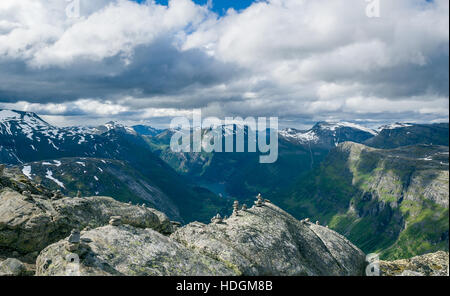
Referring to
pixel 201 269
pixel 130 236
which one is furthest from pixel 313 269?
pixel 130 236

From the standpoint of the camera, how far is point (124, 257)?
1917 cm

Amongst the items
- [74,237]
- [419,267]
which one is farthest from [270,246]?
[419,267]

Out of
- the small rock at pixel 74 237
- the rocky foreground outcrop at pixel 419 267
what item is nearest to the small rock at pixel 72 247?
the small rock at pixel 74 237

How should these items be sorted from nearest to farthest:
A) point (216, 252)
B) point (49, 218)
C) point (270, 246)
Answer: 1. point (216, 252)
2. point (270, 246)
3. point (49, 218)

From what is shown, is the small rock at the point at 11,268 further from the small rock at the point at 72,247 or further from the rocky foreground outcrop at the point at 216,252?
the small rock at the point at 72,247

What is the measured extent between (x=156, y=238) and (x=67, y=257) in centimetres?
666

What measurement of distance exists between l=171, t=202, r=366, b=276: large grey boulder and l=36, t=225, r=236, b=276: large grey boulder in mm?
1417

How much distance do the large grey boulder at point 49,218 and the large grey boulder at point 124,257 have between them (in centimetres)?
834

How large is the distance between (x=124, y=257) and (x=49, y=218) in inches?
649

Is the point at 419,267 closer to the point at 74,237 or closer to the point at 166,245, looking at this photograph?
the point at 166,245

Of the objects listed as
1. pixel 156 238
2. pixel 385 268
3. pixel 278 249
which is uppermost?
pixel 156 238

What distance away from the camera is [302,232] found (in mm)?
29484

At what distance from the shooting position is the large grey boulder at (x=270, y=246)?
2206 cm
